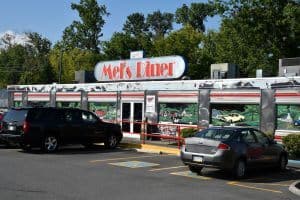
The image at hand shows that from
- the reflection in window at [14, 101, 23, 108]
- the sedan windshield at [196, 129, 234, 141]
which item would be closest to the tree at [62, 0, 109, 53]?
the reflection in window at [14, 101, 23, 108]

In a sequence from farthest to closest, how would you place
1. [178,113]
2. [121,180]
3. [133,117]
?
[133,117] → [178,113] → [121,180]

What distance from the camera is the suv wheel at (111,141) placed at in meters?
22.4

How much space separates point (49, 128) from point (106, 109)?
398 inches

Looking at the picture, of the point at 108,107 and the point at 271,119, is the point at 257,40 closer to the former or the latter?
the point at 108,107

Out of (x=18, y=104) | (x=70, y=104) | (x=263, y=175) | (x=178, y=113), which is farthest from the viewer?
(x=18, y=104)

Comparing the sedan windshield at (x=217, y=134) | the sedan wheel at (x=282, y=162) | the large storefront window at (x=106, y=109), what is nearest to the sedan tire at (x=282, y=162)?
the sedan wheel at (x=282, y=162)

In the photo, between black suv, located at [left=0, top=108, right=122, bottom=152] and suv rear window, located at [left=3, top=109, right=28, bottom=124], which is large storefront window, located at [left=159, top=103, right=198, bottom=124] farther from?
suv rear window, located at [left=3, top=109, right=28, bottom=124]

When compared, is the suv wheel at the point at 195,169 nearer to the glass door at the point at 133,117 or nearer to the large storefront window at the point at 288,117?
the large storefront window at the point at 288,117

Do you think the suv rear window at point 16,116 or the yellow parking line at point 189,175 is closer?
the yellow parking line at point 189,175

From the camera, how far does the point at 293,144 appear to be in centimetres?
1902

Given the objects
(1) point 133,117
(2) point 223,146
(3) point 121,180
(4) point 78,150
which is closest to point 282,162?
(2) point 223,146

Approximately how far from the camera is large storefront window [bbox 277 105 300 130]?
20.9 meters

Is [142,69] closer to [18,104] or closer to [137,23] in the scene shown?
[18,104]

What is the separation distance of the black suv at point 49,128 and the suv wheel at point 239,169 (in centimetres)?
847
